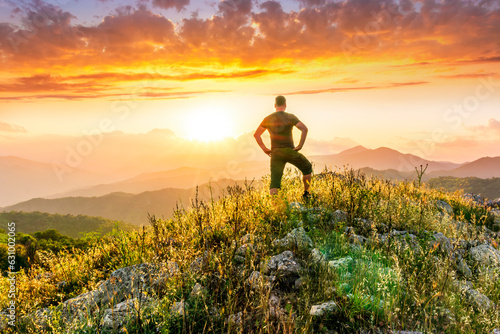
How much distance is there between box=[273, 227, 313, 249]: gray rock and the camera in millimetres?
4850

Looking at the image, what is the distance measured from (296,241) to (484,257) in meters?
3.47

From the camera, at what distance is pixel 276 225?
6008 mm

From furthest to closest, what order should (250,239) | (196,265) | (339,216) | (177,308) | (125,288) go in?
(339,216), (250,239), (196,265), (125,288), (177,308)

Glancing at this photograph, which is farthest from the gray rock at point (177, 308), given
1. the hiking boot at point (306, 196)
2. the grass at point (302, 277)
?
the hiking boot at point (306, 196)

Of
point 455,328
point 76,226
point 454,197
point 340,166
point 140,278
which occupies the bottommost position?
point 76,226

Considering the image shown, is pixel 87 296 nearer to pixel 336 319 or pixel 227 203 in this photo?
pixel 336 319

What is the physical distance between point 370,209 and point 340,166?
10.6ft

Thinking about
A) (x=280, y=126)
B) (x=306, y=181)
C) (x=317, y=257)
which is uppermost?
(x=280, y=126)

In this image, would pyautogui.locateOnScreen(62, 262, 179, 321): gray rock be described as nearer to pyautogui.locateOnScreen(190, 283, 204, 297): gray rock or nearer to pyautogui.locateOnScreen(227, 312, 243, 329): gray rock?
pyautogui.locateOnScreen(190, 283, 204, 297): gray rock

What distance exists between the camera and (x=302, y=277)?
3877mm

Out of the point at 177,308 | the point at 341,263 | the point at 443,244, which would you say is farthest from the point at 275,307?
the point at 443,244

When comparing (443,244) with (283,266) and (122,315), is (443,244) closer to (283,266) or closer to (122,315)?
(283,266)

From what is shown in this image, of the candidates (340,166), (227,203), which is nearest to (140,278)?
(227,203)

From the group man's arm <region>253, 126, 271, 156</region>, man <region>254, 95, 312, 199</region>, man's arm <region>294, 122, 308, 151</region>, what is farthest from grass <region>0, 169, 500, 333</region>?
man's arm <region>253, 126, 271, 156</region>
